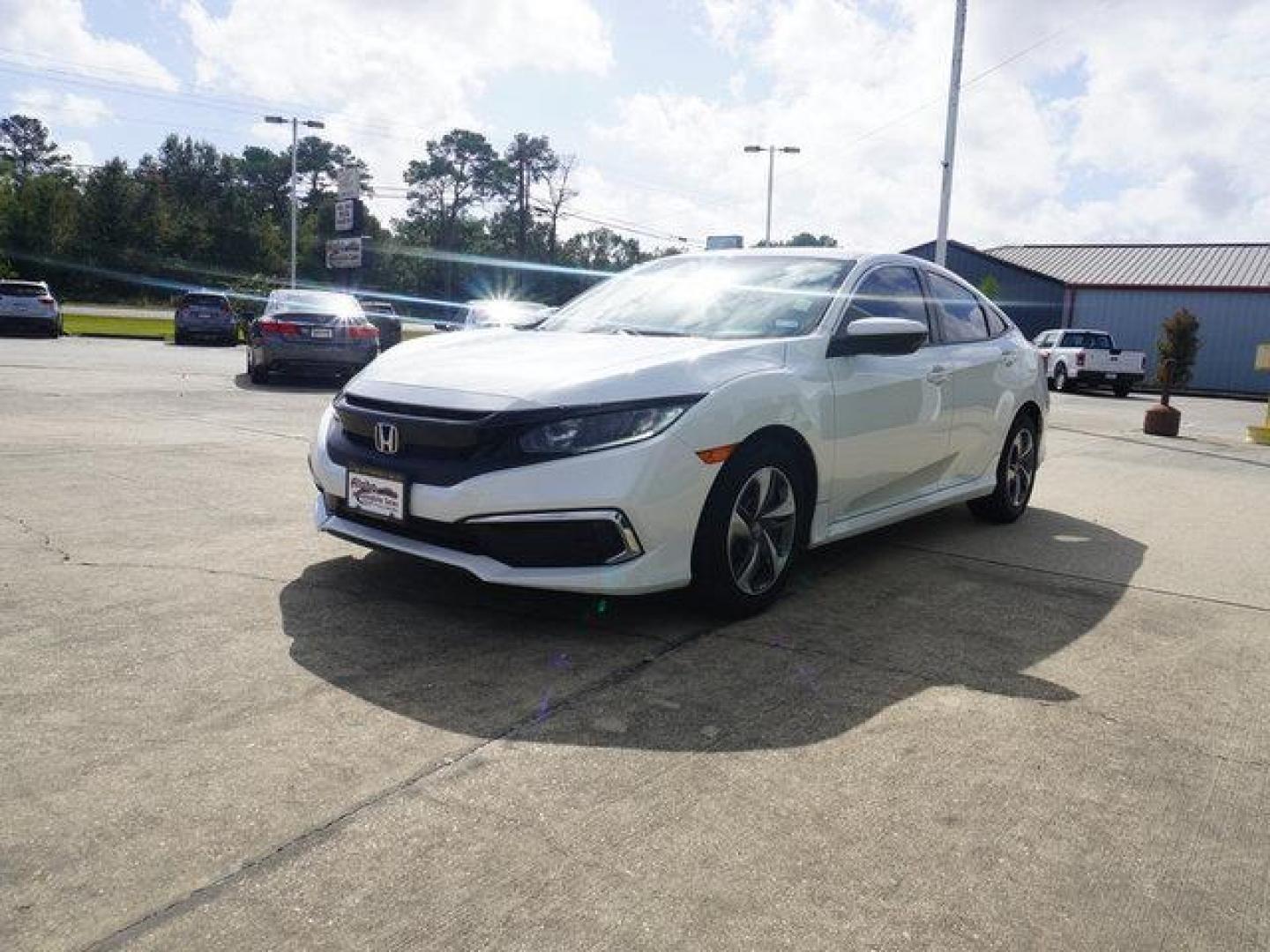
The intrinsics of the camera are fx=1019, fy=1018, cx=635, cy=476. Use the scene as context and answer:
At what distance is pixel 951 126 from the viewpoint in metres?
20.9

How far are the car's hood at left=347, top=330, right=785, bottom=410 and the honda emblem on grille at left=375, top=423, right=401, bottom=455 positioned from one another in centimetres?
12

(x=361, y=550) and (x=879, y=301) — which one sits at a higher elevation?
(x=879, y=301)

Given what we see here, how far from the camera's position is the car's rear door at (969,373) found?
532 cm

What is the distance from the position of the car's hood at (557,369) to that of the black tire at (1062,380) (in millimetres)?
24926

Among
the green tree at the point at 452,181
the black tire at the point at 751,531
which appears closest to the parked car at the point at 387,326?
the black tire at the point at 751,531

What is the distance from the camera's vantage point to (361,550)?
15.1 feet

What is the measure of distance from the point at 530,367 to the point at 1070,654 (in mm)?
2254

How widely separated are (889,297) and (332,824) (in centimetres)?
368

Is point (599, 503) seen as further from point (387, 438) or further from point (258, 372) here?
point (258, 372)

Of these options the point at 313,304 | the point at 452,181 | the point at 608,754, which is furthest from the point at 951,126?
the point at 452,181

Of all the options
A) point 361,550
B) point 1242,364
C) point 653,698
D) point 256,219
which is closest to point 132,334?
point 361,550

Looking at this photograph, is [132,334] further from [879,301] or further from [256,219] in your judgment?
[256,219]

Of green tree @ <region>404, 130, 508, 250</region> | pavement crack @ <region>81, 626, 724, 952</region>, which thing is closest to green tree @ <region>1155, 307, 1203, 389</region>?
pavement crack @ <region>81, 626, 724, 952</region>

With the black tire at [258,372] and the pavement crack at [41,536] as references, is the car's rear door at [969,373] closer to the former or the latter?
the pavement crack at [41,536]
